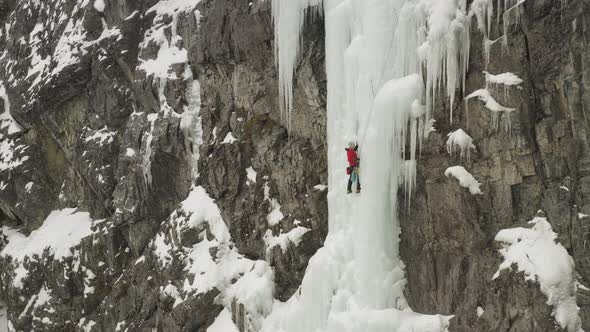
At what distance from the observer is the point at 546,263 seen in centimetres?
739

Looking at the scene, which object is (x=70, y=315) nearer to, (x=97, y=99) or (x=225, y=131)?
(x=97, y=99)

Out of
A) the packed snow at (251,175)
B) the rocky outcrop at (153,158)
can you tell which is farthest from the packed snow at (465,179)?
the packed snow at (251,175)

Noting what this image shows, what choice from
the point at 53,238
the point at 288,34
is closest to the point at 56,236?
the point at 53,238

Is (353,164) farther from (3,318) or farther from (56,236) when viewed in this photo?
(3,318)

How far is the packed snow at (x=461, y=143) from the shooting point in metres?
8.34

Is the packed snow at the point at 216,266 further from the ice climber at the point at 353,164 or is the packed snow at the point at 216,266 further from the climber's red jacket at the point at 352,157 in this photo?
the climber's red jacket at the point at 352,157

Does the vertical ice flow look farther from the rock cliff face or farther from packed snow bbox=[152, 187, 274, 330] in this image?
packed snow bbox=[152, 187, 274, 330]

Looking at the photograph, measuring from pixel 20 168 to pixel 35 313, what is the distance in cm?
614

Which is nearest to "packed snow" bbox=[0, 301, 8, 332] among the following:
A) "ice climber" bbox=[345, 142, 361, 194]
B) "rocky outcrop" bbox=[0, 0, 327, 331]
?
"rocky outcrop" bbox=[0, 0, 327, 331]

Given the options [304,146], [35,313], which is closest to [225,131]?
[304,146]

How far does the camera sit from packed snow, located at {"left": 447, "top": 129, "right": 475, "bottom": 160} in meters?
8.34

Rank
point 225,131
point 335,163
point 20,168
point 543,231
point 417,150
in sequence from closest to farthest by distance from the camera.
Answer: point 543,231 < point 417,150 < point 335,163 < point 225,131 < point 20,168

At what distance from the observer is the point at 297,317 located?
427 inches

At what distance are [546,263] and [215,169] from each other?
30.1 ft
